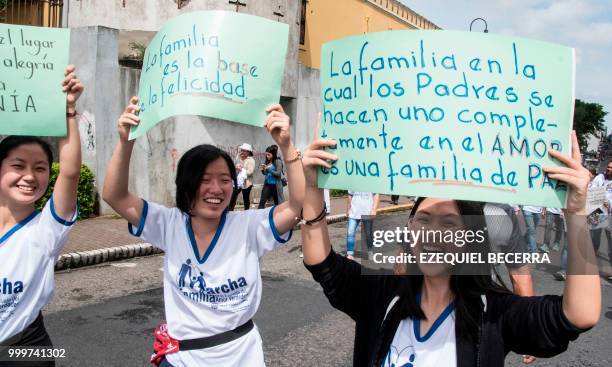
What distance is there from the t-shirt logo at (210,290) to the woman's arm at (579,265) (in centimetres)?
128

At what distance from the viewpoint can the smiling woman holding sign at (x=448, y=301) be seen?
1.51 metres

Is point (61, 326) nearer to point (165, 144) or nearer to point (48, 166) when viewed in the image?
point (48, 166)

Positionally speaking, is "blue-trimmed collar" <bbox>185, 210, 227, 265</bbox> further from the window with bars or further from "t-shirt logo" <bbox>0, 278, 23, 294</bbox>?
the window with bars

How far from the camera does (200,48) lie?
2.21m

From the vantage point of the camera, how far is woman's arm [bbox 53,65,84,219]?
2279 millimetres

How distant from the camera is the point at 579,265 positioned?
4.93 ft

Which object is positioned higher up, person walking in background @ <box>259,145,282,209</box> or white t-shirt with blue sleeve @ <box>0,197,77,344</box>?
person walking in background @ <box>259,145,282,209</box>

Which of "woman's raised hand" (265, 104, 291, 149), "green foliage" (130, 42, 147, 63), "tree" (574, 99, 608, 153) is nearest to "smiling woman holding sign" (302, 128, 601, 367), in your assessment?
"woman's raised hand" (265, 104, 291, 149)

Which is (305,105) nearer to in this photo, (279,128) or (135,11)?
(135,11)

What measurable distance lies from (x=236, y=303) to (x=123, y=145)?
2.80 feet

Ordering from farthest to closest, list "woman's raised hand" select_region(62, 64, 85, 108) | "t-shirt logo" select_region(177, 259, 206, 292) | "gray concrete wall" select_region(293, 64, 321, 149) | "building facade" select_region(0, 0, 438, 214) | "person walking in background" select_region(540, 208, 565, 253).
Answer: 1. "gray concrete wall" select_region(293, 64, 321, 149)
2. "building facade" select_region(0, 0, 438, 214)
3. "person walking in background" select_region(540, 208, 565, 253)
4. "woman's raised hand" select_region(62, 64, 85, 108)
5. "t-shirt logo" select_region(177, 259, 206, 292)

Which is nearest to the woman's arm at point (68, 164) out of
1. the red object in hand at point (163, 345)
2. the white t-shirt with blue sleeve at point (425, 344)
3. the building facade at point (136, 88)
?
the red object in hand at point (163, 345)

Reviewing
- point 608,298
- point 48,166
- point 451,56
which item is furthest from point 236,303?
point 608,298

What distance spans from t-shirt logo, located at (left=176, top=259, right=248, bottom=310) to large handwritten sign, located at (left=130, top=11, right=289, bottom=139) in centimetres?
65
